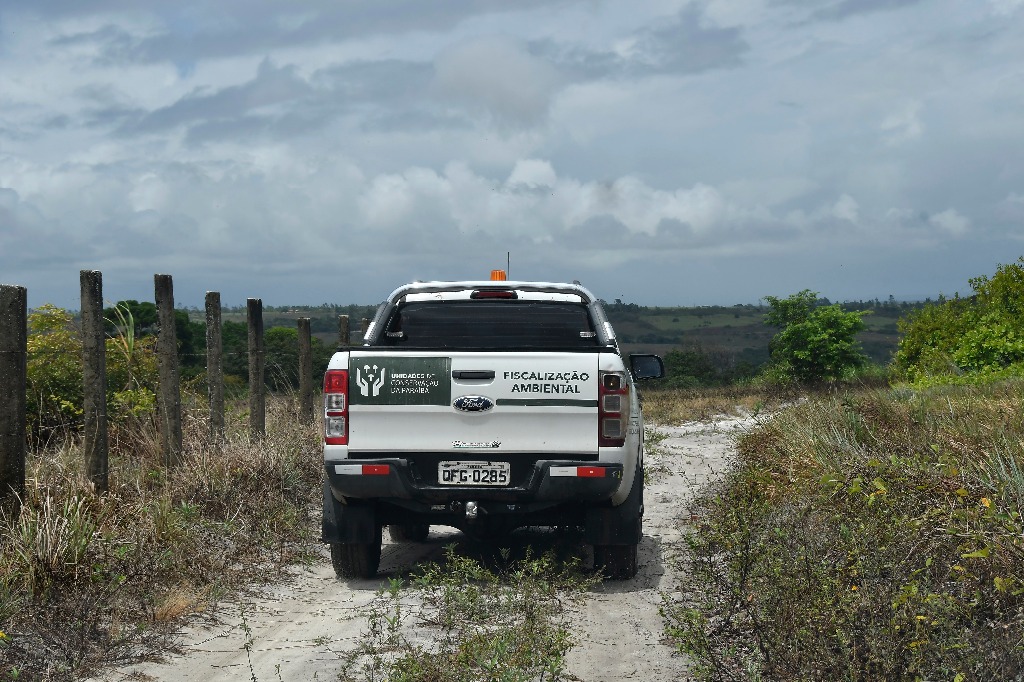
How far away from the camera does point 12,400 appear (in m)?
7.96

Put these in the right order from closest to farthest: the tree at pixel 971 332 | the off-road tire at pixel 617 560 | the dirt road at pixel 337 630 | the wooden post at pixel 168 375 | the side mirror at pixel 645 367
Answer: the dirt road at pixel 337 630 < the off-road tire at pixel 617 560 < the side mirror at pixel 645 367 < the wooden post at pixel 168 375 < the tree at pixel 971 332

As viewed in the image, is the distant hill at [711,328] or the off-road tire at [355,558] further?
the distant hill at [711,328]

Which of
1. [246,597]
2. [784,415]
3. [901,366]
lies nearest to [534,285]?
[246,597]

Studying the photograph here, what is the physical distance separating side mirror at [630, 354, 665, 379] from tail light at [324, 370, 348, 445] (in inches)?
102

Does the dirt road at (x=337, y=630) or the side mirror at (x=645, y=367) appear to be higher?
the side mirror at (x=645, y=367)

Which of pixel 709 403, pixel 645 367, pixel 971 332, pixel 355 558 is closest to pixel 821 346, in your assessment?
pixel 709 403

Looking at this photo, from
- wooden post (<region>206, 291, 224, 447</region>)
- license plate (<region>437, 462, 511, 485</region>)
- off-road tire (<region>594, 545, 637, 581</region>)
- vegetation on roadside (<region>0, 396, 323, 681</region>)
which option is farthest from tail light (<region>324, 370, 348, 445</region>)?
wooden post (<region>206, 291, 224, 447</region>)

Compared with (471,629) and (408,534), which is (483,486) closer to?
(471,629)

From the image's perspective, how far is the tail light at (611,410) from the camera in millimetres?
7461

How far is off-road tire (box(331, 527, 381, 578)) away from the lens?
26.7 feet

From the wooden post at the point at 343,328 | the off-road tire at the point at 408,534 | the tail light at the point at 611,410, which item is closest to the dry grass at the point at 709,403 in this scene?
the wooden post at the point at 343,328

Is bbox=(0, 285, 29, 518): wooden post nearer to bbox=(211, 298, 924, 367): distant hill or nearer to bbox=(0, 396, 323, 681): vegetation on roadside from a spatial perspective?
bbox=(0, 396, 323, 681): vegetation on roadside

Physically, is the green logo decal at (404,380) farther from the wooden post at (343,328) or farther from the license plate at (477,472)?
the wooden post at (343,328)

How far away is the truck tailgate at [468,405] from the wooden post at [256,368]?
20.6ft
